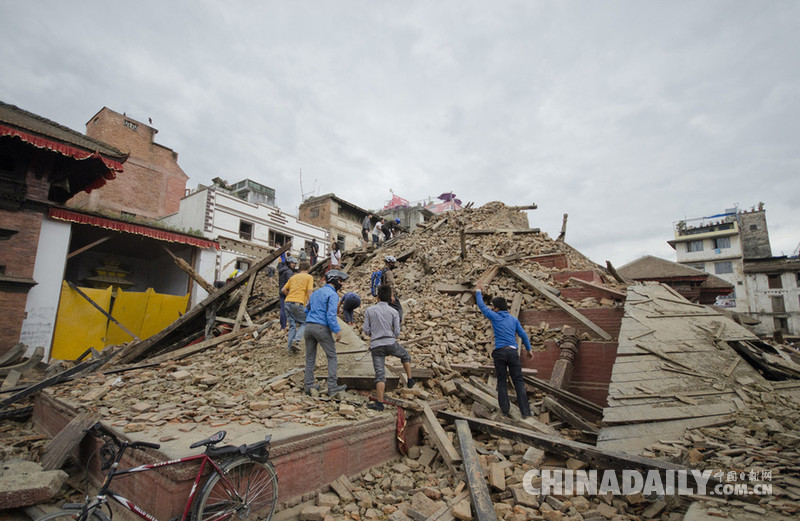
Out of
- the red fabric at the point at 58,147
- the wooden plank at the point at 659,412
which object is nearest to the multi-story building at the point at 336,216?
the red fabric at the point at 58,147

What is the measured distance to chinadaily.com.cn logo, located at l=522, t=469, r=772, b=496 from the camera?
3256 mm

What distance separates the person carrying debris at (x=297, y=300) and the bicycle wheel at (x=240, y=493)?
3316 mm

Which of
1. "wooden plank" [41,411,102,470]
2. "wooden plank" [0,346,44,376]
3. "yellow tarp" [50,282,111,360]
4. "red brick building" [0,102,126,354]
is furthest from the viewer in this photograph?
"yellow tarp" [50,282,111,360]

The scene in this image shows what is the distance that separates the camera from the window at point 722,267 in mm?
40641

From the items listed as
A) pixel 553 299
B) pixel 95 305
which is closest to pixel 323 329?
pixel 553 299

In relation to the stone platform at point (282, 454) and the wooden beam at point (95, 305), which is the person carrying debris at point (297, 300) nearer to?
the stone platform at point (282, 454)

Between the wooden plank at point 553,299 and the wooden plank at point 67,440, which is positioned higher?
the wooden plank at point 553,299

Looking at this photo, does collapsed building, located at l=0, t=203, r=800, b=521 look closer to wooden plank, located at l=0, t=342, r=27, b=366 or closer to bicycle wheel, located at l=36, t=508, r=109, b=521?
bicycle wheel, located at l=36, t=508, r=109, b=521

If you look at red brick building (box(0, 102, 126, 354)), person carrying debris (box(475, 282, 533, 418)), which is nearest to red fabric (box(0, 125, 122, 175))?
red brick building (box(0, 102, 126, 354))

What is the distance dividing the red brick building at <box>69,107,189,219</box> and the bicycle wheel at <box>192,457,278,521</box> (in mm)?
29040

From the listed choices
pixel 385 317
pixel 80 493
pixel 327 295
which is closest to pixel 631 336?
pixel 385 317

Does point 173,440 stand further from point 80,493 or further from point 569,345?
point 569,345

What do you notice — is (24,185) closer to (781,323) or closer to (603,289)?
(603,289)

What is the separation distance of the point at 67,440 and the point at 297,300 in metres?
3.80
